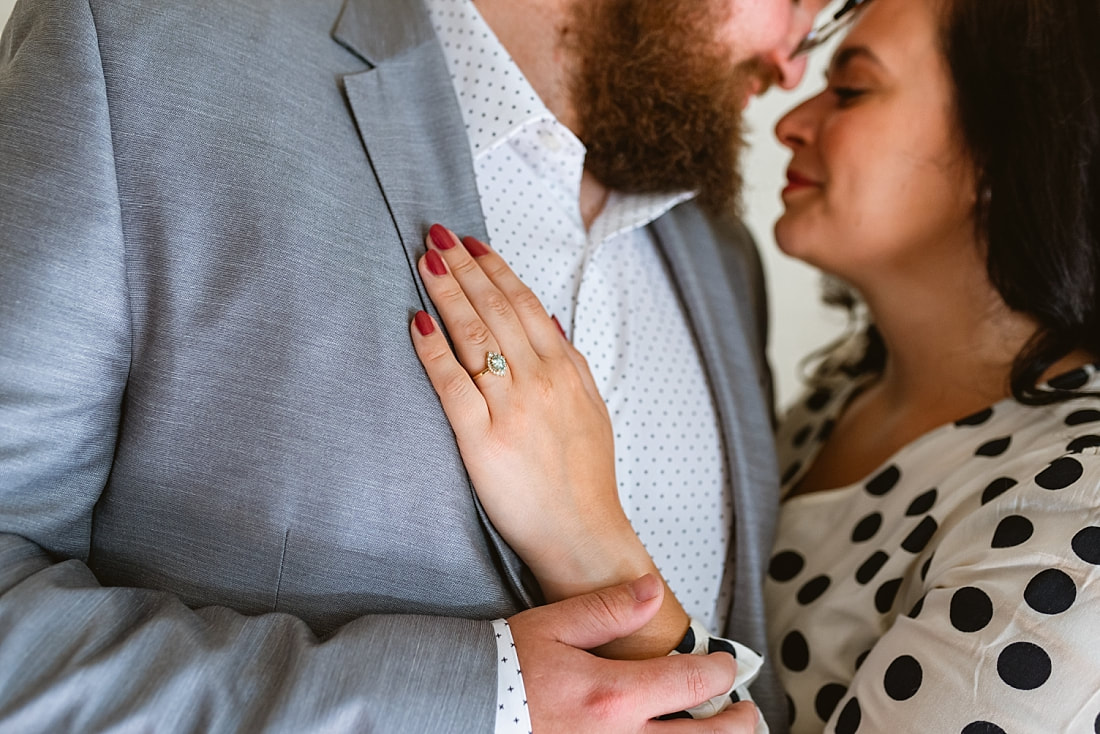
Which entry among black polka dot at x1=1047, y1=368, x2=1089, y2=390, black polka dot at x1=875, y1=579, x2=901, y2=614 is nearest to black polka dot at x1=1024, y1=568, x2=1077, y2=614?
black polka dot at x1=875, y1=579, x2=901, y2=614

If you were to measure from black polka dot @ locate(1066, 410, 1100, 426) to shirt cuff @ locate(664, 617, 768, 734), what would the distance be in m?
0.46

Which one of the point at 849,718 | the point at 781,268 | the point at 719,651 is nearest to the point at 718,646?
the point at 719,651

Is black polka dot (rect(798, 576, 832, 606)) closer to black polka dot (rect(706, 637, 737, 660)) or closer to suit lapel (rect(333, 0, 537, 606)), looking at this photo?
black polka dot (rect(706, 637, 737, 660))

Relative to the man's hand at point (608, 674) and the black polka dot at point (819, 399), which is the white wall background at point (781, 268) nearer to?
the black polka dot at point (819, 399)

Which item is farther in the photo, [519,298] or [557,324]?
[557,324]

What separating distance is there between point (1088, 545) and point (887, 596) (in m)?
0.27

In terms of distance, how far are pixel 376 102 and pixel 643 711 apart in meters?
0.68

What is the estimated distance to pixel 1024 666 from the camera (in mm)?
912

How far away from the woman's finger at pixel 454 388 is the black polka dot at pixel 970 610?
0.53m

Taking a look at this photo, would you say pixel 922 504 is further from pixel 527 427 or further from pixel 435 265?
pixel 435 265

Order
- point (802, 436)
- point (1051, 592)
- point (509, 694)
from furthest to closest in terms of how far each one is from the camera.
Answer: point (802, 436) < point (1051, 592) < point (509, 694)

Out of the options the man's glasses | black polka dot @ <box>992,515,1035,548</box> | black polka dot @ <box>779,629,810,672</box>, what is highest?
the man's glasses

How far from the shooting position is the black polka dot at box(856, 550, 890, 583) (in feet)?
3.88

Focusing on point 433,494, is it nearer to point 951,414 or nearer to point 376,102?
point 376,102
